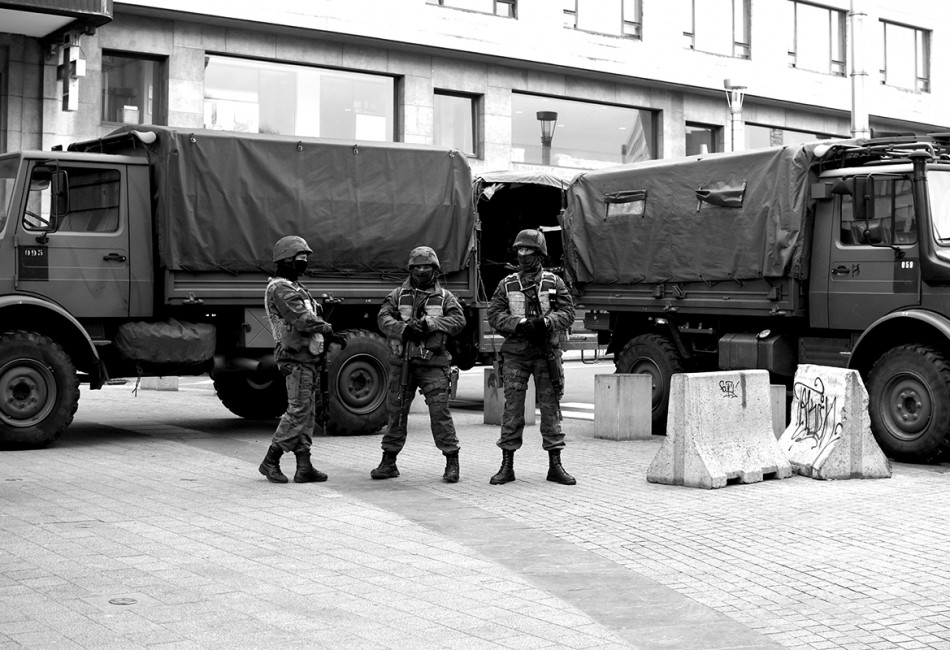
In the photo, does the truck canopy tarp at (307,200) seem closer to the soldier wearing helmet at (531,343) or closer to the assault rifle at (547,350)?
the soldier wearing helmet at (531,343)

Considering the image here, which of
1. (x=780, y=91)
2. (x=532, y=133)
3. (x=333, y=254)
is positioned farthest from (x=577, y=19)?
(x=333, y=254)

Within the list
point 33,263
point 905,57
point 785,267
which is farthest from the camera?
point 905,57

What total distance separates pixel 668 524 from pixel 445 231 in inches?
281

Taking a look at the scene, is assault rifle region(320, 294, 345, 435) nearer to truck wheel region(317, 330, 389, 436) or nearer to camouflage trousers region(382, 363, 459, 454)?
truck wheel region(317, 330, 389, 436)

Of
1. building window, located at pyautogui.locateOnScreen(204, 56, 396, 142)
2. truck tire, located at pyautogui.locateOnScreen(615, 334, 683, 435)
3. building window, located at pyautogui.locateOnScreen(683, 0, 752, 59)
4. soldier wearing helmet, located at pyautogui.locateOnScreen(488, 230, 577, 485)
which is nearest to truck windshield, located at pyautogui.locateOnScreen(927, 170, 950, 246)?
truck tire, located at pyautogui.locateOnScreen(615, 334, 683, 435)

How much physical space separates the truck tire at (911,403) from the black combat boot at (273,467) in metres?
5.72

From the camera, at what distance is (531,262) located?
429 inches

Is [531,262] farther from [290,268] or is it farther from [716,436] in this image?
[716,436]

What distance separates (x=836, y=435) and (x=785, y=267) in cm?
280

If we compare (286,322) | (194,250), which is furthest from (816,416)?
(194,250)

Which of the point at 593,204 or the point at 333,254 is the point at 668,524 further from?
the point at 593,204

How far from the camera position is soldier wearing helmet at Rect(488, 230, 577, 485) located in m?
10.7

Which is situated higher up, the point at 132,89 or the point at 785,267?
the point at 132,89

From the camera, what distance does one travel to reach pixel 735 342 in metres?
14.3
